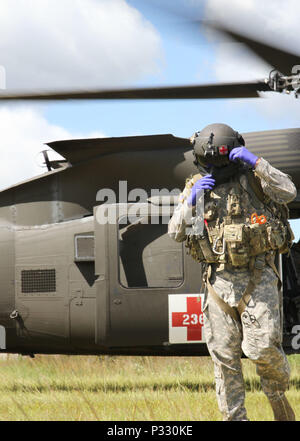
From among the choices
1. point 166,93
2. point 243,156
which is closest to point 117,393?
point 166,93

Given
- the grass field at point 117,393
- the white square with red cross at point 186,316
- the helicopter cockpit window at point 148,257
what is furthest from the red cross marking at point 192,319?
the grass field at point 117,393

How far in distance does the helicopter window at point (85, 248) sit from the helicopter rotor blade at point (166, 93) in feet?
6.39

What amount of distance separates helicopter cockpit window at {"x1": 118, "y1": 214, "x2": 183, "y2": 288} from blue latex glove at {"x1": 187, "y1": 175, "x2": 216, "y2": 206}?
1.82m

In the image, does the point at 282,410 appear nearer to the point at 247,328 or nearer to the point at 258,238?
the point at 247,328

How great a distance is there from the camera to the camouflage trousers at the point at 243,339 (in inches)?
153

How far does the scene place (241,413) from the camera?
12.9ft

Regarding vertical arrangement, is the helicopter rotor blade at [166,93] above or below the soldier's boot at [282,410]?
above

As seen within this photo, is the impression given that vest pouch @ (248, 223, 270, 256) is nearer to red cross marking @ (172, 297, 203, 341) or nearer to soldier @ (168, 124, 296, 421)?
soldier @ (168, 124, 296, 421)

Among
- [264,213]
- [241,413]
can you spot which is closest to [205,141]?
[264,213]

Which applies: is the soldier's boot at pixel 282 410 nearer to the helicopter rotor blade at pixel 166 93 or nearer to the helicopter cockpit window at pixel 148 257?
the helicopter cockpit window at pixel 148 257

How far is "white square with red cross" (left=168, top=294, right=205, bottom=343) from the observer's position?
582 cm

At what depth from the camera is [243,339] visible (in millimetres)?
4008

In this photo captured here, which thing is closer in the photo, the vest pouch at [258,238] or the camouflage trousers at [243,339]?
the camouflage trousers at [243,339]

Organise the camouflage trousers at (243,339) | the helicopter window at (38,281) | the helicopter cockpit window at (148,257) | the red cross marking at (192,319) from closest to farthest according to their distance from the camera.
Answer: the camouflage trousers at (243,339), the red cross marking at (192,319), the helicopter cockpit window at (148,257), the helicopter window at (38,281)
